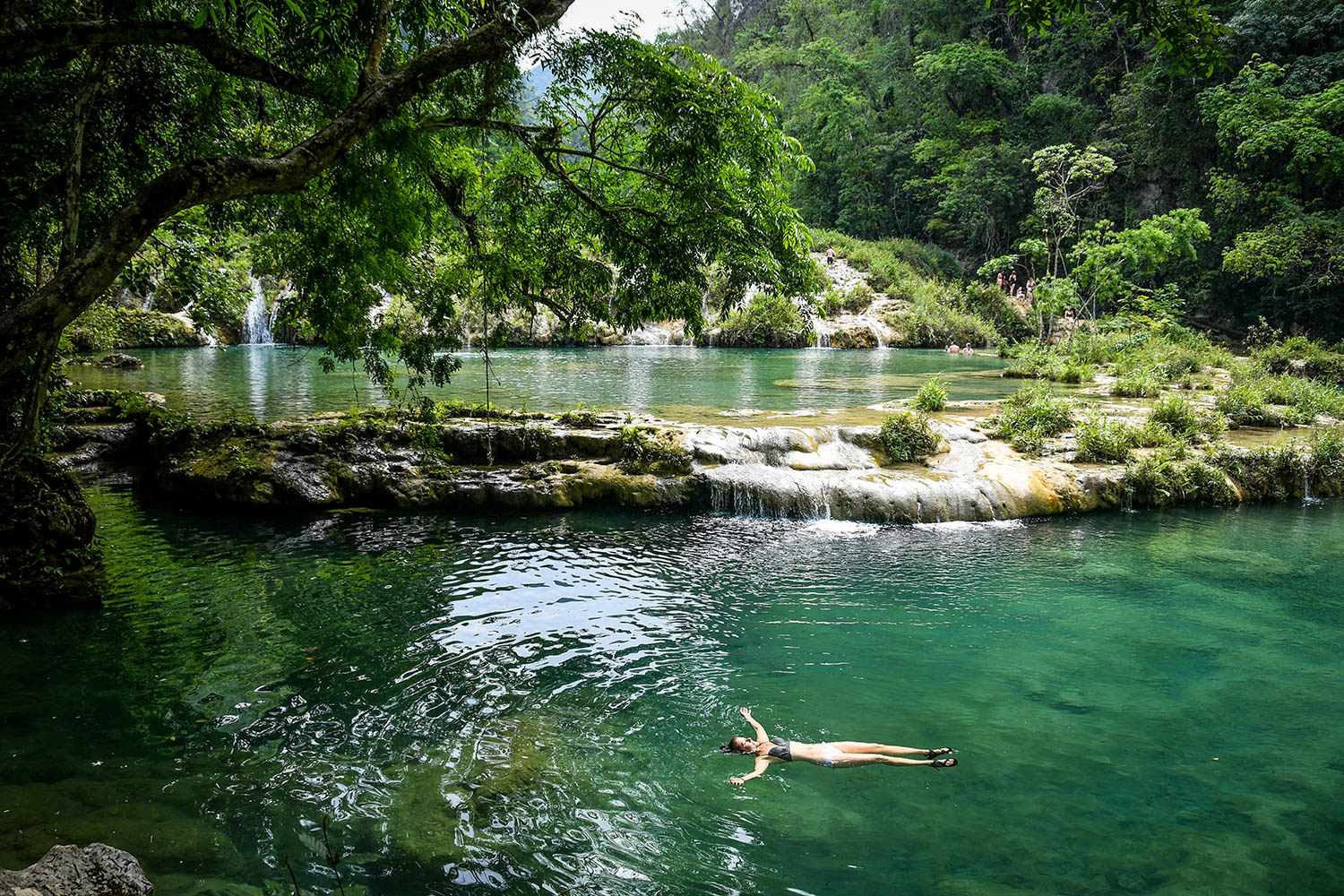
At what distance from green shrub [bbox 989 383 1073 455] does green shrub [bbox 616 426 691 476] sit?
6326 millimetres

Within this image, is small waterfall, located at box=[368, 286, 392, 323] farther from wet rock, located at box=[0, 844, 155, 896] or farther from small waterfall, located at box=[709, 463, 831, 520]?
wet rock, located at box=[0, 844, 155, 896]

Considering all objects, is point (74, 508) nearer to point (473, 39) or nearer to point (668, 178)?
point (473, 39)

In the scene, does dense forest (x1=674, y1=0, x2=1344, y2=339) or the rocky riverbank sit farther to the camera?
dense forest (x1=674, y1=0, x2=1344, y2=339)

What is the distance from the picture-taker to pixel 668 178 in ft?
22.0

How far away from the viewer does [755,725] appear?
5469 mm

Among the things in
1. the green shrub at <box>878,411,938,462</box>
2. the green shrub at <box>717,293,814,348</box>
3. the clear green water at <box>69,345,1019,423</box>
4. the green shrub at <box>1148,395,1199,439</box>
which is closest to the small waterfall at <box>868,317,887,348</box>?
the green shrub at <box>717,293,814,348</box>

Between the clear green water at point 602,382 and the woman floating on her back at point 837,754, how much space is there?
973 centimetres

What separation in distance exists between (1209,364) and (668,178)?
71.6 ft

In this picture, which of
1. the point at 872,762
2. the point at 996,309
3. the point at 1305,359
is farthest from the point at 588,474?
the point at 996,309

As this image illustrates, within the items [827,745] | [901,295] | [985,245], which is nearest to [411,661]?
[827,745]

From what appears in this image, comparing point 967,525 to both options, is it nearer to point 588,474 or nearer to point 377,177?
point 588,474

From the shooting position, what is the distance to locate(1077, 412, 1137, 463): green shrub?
12906mm

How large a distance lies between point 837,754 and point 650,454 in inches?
297

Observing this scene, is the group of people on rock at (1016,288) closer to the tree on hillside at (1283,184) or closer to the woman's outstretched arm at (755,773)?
the tree on hillside at (1283,184)
